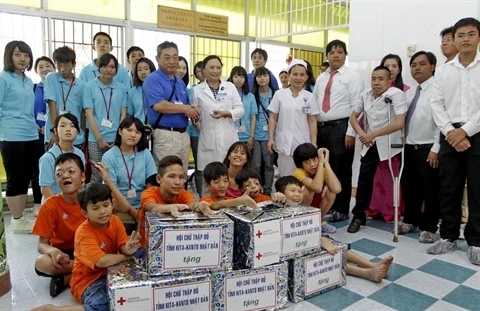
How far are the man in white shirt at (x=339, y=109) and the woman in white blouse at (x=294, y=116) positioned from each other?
0.14 metres

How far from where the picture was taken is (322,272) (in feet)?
7.57

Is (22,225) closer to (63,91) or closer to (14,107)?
(14,107)

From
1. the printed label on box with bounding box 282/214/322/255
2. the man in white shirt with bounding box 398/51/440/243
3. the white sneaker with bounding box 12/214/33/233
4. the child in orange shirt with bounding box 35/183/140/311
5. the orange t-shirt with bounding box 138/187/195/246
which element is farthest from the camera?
the white sneaker with bounding box 12/214/33/233

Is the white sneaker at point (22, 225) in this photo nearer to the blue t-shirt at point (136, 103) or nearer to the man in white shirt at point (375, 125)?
the blue t-shirt at point (136, 103)

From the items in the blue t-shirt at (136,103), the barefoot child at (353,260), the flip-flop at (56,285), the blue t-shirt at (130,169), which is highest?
the blue t-shirt at (136,103)

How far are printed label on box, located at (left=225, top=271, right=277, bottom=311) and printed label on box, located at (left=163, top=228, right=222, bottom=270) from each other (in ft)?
0.54

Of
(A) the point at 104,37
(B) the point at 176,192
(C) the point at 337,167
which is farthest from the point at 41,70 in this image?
(C) the point at 337,167

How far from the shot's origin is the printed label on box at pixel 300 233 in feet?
6.95

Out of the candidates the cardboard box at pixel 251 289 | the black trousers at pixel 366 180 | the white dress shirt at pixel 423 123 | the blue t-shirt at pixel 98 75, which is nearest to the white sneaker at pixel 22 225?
the blue t-shirt at pixel 98 75

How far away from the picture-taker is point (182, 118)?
Result: 3.25 meters

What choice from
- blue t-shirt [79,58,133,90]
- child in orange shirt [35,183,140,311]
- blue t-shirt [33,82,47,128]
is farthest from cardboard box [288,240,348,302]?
→ blue t-shirt [33,82,47,128]

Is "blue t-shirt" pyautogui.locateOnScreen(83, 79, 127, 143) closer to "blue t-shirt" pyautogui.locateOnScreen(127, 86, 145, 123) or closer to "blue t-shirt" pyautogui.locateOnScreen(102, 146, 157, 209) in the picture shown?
"blue t-shirt" pyautogui.locateOnScreen(127, 86, 145, 123)

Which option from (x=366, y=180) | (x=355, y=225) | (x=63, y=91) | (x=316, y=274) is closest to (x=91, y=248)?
(x=316, y=274)

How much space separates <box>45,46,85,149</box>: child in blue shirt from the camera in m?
3.47
